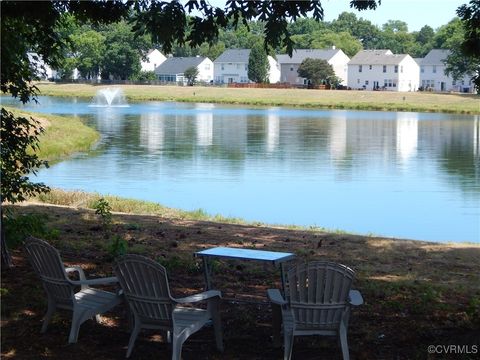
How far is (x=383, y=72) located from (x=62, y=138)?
83.5m

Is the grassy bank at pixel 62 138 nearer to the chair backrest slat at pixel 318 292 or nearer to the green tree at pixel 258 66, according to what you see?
the chair backrest slat at pixel 318 292

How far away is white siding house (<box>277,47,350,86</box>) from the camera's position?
369ft

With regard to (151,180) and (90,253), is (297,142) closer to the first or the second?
(151,180)

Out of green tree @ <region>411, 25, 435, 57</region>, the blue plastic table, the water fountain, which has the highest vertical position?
green tree @ <region>411, 25, 435, 57</region>

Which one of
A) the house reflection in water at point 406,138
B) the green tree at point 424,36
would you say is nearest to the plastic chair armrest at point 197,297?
the house reflection in water at point 406,138

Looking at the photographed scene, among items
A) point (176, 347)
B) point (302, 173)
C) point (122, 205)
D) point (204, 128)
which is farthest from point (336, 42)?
point (176, 347)

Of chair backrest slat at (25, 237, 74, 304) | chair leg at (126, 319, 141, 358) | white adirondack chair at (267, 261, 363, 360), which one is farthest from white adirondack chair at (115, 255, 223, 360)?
white adirondack chair at (267, 261, 363, 360)

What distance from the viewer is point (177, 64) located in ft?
404

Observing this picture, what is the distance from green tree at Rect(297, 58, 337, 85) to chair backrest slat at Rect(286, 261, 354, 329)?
94.3 metres

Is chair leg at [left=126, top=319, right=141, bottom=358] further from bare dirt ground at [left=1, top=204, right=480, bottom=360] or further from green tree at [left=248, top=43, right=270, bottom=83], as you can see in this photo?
green tree at [left=248, top=43, right=270, bottom=83]

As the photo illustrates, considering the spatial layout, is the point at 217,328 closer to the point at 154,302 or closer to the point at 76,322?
the point at 154,302

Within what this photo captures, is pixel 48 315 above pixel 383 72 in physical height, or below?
below

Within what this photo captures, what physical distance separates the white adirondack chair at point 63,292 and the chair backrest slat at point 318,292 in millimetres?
1581

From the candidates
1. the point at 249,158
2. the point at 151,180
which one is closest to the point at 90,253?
the point at 151,180
